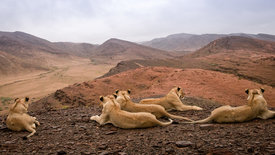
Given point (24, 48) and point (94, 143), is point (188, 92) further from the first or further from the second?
point (24, 48)

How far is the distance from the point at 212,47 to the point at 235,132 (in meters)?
66.6

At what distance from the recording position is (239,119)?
5.84 meters

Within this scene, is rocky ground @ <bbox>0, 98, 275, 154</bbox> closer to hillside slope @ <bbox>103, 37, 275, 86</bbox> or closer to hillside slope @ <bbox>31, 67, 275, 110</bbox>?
hillside slope @ <bbox>31, 67, 275, 110</bbox>

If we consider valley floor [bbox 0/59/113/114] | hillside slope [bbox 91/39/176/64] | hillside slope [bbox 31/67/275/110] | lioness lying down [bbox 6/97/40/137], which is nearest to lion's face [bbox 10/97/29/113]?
lioness lying down [bbox 6/97/40/137]

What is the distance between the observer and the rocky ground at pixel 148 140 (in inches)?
159

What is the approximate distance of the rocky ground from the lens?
13.3ft

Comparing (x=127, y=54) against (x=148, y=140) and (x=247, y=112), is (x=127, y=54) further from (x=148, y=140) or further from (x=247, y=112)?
(x=148, y=140)

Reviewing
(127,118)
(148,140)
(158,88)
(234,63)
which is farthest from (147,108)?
(234,63)

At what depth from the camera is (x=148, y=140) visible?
15.8 feet

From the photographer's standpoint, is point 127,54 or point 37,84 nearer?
point 37,84

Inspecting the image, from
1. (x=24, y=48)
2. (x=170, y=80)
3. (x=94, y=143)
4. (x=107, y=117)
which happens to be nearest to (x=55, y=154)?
(x=94, y=143)

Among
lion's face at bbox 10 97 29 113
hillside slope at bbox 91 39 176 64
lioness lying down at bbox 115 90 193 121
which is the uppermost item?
hillside slope at bbox 91 39 176 64

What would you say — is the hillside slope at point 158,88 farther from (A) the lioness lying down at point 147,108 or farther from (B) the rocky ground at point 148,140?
(B) the rocky ground at point 148,140

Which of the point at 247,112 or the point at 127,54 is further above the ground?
the point at 127,54
